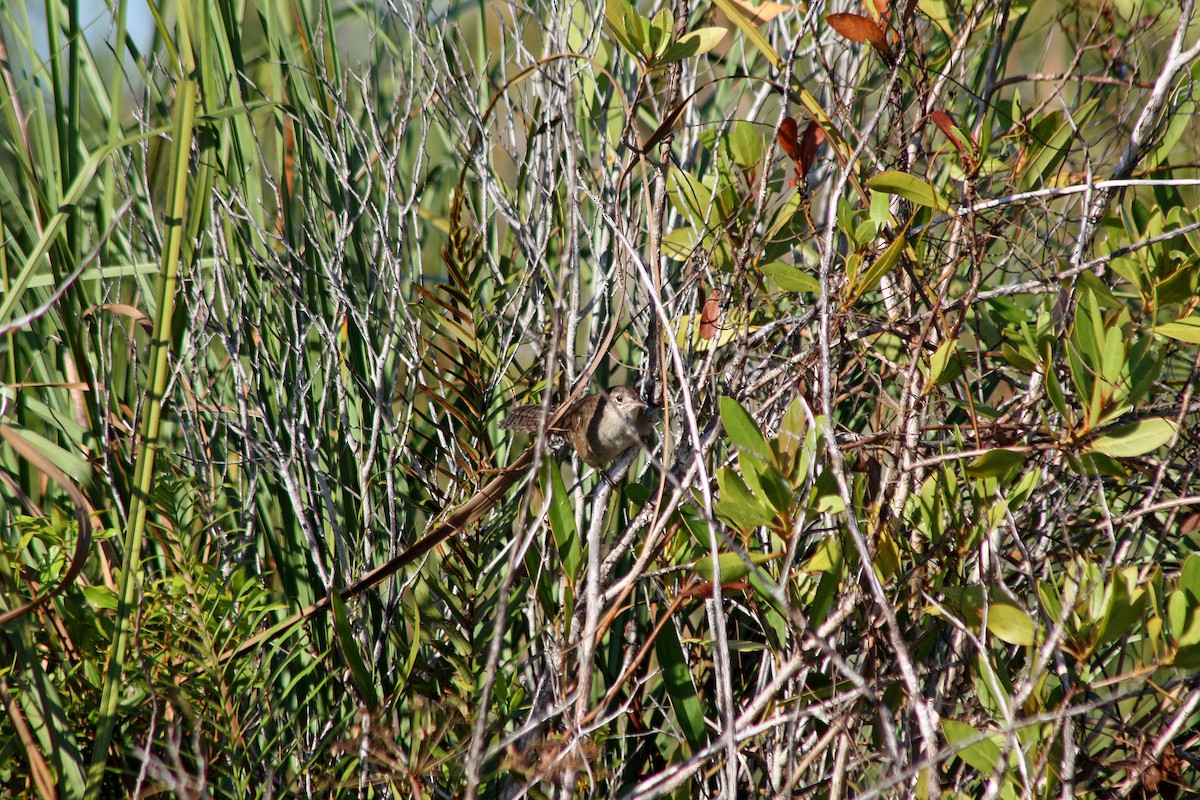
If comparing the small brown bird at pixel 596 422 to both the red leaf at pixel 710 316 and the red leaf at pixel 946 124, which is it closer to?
the red leaf at pixel 710 316

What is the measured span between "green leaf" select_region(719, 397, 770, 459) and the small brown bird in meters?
0.48

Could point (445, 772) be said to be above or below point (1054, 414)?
below

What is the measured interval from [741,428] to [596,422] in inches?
23.4

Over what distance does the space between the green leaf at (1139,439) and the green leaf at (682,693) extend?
2.39 feet

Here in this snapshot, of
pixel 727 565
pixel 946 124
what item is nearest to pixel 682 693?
pixel 727 565

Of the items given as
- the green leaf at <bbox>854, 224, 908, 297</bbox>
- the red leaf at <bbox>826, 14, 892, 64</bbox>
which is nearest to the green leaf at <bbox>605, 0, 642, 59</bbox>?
the red leaf at <bbox>826, 14, 892, 64</bbox>

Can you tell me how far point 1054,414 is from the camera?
1748 mm

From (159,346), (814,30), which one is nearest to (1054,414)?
(814,30)

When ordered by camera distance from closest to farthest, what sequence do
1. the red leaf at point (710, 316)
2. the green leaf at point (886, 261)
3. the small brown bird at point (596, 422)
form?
the green leaf at point (886, 261) → the red leaf at point (710, 316) → the small brown bird at point (596, 422)

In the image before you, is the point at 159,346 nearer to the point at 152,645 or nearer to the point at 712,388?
the point at 152,645

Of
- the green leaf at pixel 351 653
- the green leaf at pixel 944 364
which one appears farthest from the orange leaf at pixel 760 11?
A: the green leaf at pixel 351 653

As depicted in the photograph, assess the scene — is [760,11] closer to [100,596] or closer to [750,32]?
[750,32]

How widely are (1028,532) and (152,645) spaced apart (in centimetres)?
154

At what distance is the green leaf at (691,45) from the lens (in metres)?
1.63
